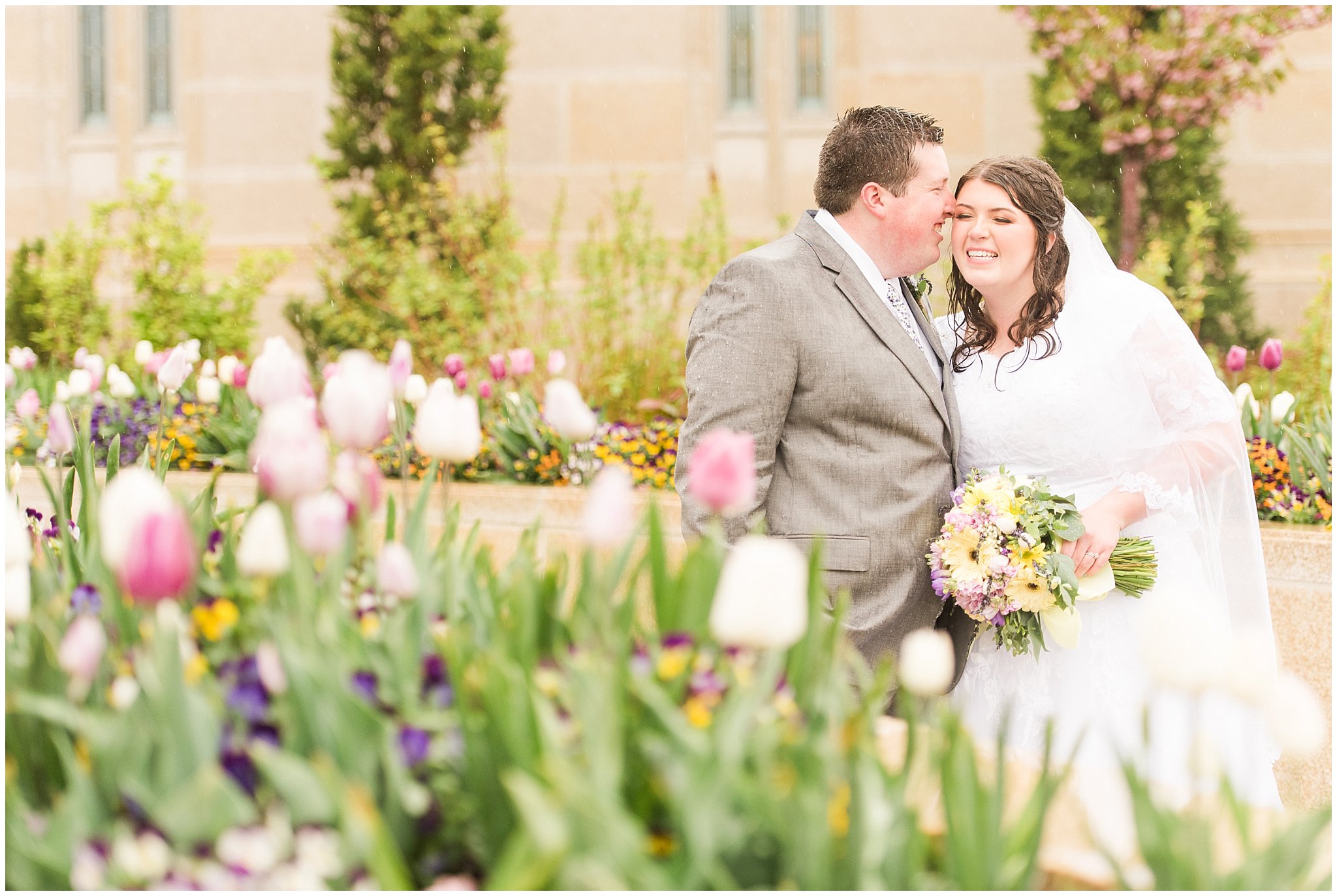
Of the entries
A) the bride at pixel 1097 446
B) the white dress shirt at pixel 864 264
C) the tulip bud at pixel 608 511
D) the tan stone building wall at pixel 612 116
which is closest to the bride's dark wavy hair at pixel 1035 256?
the bride at pixel 1097 446

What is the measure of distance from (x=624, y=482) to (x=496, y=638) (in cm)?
25

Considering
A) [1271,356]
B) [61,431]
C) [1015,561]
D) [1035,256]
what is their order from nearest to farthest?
[61,431] → [1015,561] → [1035,256] → [1271,356]

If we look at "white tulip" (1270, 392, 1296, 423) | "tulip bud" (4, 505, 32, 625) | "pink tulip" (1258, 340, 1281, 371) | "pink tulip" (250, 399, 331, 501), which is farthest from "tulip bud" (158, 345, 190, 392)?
"white tulip" (1270, 392, 1296, 423)

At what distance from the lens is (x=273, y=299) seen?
10742 mm

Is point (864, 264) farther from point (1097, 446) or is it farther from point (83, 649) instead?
point (83, 649)

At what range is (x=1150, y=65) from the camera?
8.61 meters

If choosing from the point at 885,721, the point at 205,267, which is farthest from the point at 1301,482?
the point at 205,267

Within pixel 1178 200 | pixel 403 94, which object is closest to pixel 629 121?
pixel 403 94

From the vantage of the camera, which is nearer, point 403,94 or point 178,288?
point 178,288

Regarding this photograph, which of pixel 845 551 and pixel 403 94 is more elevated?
pixel 403 94

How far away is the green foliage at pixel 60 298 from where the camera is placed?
26.0ft

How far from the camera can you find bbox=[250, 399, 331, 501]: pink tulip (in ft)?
3.71

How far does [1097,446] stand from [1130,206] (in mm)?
7235

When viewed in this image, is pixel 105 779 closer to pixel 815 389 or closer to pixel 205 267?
pixel 815 389
